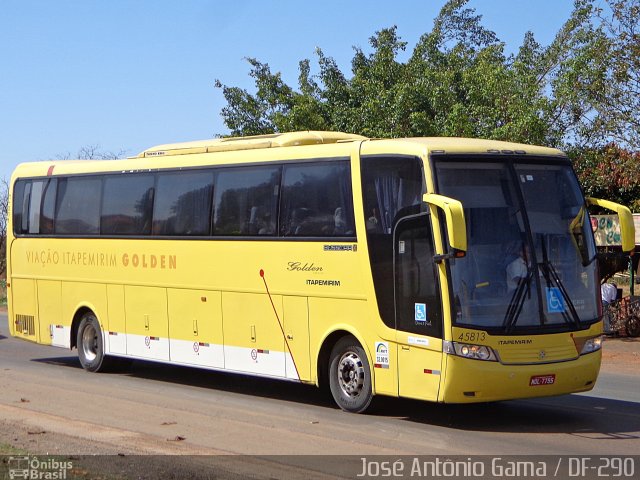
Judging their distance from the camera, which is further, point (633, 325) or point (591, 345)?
point (633, 325)

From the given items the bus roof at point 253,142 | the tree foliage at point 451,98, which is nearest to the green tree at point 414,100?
the tree foliage at point 451,98

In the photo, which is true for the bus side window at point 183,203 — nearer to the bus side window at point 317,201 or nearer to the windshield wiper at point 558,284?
the bus side window at point 317,201

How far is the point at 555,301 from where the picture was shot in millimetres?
12414

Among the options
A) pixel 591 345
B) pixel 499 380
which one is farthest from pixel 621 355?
pixel 499 380

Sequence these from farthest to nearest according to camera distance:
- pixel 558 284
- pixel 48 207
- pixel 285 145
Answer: pixel 48 207 → pixel 285 145 → pixel 558 284

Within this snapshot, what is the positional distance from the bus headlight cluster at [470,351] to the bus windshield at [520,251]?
9.4 inches

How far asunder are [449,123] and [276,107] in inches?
464

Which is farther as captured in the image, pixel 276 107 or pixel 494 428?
pixel 276 107

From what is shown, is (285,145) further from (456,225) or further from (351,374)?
(456,225)

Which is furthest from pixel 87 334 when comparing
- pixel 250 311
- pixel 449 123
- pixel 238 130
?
pixel 238 130

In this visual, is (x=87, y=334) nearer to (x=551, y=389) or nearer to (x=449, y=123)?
(x=551, y=389)

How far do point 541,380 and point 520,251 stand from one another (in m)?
1.50

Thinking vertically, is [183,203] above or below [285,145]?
below

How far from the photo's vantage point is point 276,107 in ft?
123
